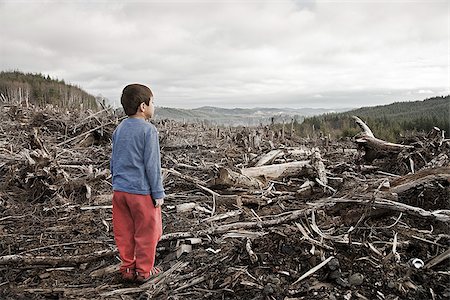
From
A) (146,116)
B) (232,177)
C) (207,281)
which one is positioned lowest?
(207,281)

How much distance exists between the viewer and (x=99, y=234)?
14.1ft

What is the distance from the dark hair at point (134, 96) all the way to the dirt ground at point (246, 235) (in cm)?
135

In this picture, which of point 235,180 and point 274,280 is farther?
point 235,180

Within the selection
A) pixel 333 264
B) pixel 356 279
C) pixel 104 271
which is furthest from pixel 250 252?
pixel 104 271

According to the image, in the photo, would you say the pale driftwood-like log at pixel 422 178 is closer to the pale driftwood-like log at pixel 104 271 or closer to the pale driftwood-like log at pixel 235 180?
the pale driftwood-like log at pixel 235 180

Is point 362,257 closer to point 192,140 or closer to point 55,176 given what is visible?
point 55,176

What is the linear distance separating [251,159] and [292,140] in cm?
407

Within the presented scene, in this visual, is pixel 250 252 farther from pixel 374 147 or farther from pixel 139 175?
pixel 374 147

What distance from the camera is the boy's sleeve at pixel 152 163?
322 cm

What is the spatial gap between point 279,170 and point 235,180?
93 cm

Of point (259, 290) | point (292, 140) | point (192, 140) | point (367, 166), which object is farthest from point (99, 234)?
point (292, 140)

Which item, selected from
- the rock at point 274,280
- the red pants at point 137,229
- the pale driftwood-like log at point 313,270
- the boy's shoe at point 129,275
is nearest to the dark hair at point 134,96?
the red pants at point 137,229

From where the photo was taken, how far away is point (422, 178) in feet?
13.8

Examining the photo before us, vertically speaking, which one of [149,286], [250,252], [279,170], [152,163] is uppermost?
[152,163]
